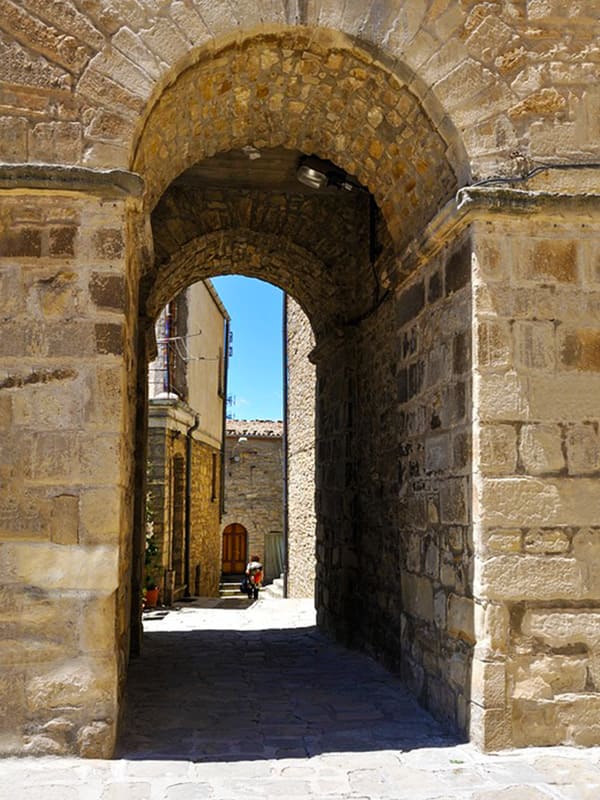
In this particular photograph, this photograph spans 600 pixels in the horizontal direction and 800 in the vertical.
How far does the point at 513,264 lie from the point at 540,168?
0.49 meters

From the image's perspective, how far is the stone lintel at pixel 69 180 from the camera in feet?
12.1

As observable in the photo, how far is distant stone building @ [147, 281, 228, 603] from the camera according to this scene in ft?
39.1

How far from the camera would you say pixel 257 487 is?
25.5 metres

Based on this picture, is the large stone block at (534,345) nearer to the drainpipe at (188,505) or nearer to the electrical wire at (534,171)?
the electrical wire at (534,171)

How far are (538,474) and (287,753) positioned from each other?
5.68 feet

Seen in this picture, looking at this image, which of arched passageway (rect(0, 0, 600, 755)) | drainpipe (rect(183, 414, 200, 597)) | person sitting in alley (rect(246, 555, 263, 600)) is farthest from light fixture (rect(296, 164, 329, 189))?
person sitting in alley (rect(246, 555, 263, 600))

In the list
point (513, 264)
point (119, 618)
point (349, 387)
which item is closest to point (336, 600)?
point (349, 387)

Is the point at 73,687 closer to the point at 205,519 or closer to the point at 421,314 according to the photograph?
the point at 421,314

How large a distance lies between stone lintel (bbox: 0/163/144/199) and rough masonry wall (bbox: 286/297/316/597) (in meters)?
8.20

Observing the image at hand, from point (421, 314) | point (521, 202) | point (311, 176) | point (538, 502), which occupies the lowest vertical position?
point (538, 502)

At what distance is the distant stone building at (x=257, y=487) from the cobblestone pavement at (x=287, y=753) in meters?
19.3

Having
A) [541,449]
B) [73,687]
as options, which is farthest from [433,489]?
[73,687]

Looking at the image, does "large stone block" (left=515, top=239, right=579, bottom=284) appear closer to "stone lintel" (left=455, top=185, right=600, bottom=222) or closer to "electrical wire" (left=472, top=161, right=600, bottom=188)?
"stone lintel" (left=455, top=185, right=600, bottom=222)

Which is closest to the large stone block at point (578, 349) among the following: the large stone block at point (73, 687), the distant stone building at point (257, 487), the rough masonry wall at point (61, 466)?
the rough masonry wall at point (61, 466)
